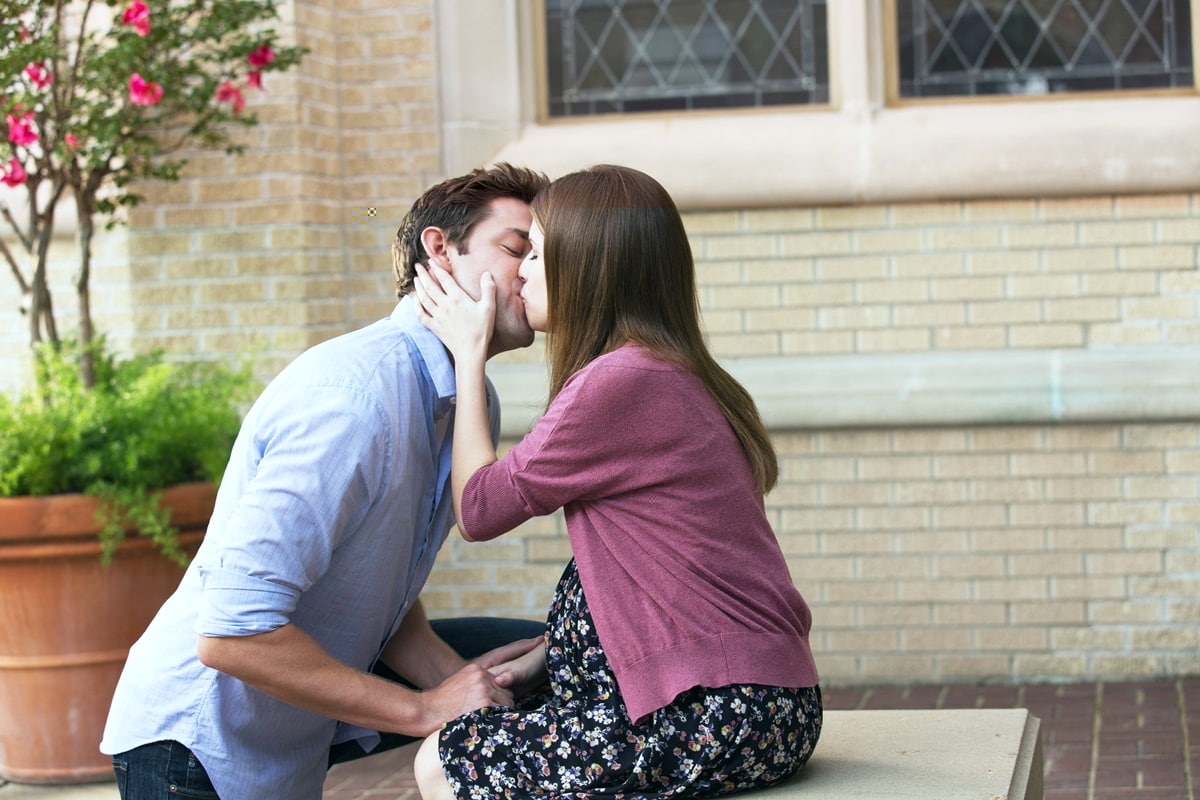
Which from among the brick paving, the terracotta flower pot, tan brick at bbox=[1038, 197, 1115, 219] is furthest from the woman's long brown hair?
tan brick at bbox=[1038, 197, 1115, 219]

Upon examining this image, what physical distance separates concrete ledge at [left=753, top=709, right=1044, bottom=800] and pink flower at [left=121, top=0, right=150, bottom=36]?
2965 millimetres

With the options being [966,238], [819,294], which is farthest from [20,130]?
[966,238]

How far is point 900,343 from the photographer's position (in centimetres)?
531

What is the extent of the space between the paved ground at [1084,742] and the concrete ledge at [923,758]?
1.22 metres

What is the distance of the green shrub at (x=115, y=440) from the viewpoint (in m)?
4.32

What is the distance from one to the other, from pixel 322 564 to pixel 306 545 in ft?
0.21

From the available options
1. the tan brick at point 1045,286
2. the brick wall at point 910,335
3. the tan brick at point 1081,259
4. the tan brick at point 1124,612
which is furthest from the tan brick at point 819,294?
the tan brick at point 1124,612

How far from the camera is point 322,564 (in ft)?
8.22

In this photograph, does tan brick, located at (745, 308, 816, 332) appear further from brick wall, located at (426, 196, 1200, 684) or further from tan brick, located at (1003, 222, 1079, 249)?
tan brick, located at (1003, 222, 1079, 249)

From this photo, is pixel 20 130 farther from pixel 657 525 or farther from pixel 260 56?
pixel 657 525

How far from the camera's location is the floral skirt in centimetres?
240

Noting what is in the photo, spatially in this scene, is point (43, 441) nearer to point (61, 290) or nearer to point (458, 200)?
point (61, 290)

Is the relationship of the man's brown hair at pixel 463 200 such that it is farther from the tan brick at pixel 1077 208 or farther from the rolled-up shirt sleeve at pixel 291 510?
the tan brick at pixel 1077 208

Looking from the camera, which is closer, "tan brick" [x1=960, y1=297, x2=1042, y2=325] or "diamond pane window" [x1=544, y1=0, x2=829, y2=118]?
"tan brick" [x1=960, y1=297, x2=1042, y2=325]
